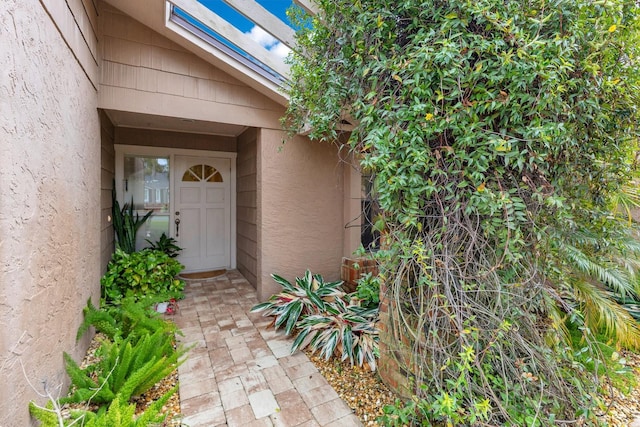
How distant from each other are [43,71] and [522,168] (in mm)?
2785

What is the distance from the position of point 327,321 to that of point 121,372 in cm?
171

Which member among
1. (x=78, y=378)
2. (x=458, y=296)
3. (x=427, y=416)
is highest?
(x=458, y=296)

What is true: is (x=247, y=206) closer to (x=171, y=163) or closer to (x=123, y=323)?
(x=171, y=163)

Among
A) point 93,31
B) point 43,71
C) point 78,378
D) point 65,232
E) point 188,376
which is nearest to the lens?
point 43,71

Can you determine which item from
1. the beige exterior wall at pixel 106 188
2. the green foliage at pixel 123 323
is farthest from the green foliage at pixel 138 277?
the green foliage at pixel 123 323

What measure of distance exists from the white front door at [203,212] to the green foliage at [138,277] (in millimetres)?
1121

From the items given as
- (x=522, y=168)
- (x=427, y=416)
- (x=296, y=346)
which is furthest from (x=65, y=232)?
(x=522, y=168)

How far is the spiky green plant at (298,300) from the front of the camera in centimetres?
311

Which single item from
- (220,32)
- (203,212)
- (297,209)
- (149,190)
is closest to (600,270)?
(297,209)

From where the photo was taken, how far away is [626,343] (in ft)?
8.71

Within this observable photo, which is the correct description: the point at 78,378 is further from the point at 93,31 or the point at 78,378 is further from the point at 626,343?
the point at 626,343

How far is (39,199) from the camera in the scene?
5.29 feet

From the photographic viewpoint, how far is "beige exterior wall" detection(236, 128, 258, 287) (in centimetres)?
443

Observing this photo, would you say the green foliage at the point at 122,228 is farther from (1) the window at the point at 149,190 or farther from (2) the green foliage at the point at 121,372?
(2) the green foliage at the point at 121,372
